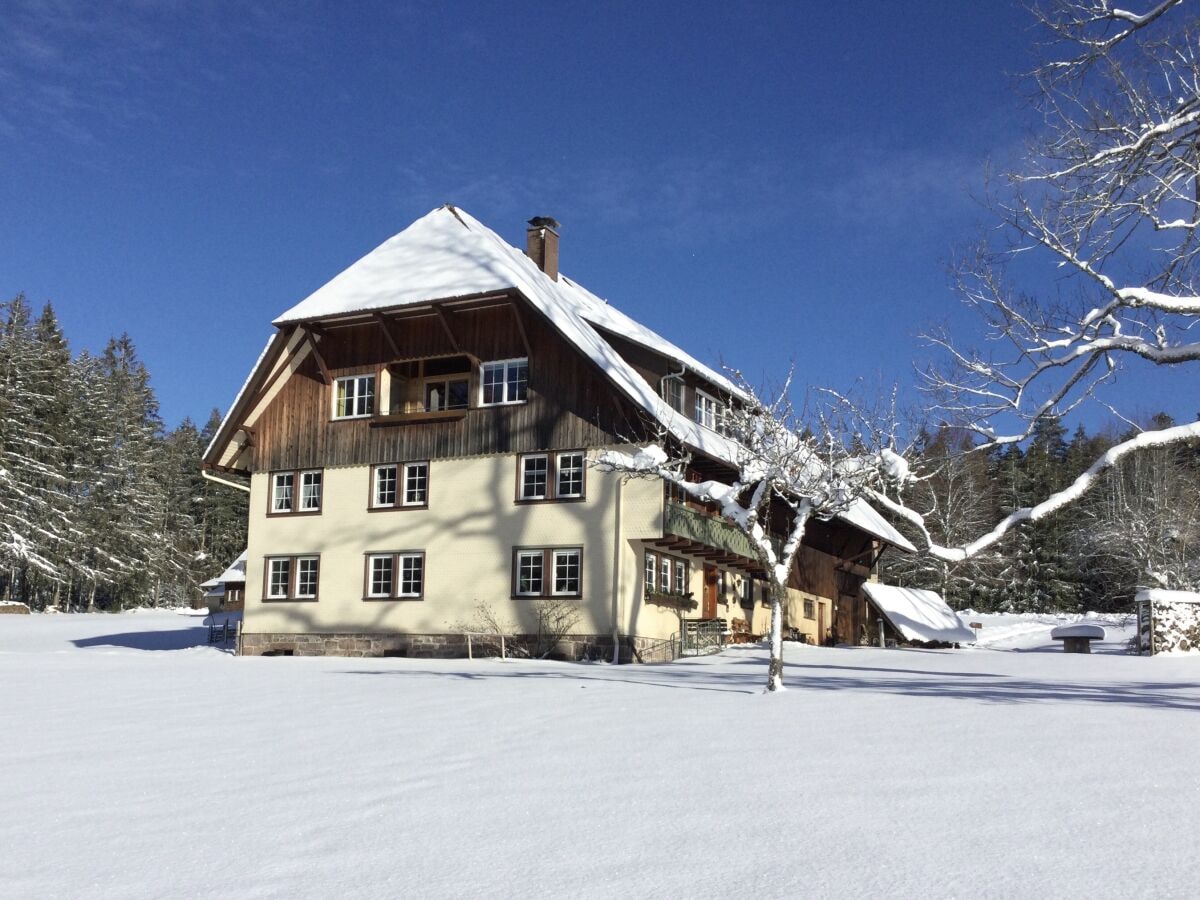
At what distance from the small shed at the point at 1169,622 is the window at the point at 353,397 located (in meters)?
20.2

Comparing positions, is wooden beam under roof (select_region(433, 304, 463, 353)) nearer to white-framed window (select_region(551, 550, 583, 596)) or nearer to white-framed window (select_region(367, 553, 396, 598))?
white-framed window (select_region(367, 553, 396, 598))

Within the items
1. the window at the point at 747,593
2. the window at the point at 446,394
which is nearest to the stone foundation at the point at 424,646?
the window at the point at 747,593

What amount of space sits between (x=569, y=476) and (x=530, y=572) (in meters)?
2.58

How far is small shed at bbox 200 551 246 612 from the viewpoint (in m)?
53.2

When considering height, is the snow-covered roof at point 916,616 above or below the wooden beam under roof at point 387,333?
below

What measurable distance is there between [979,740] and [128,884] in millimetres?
6898

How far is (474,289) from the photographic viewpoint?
2847 centimetres

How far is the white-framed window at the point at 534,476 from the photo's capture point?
29.0 metres

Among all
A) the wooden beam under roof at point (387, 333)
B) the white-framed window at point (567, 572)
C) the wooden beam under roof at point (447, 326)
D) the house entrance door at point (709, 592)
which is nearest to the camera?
the white-framed window at point (567, 572)

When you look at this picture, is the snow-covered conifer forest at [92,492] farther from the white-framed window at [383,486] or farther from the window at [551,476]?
the window at [551,476]

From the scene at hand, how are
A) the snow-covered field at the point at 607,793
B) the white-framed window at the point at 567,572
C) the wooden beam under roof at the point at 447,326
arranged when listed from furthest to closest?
1. the wooden beam under roof at the point at 447,326
2. the white-framed window at the point at 567,572
3. the snow-covered field at the point at 607,793

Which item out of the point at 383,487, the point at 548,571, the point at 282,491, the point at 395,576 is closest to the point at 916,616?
the point at 548,571

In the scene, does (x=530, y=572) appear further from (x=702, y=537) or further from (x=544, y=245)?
(x=544, y=245)

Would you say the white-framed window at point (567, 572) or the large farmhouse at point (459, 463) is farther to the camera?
the white-framed window at point (567, 572)
